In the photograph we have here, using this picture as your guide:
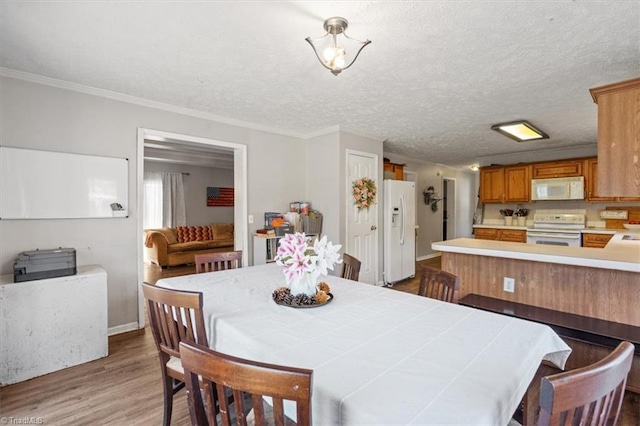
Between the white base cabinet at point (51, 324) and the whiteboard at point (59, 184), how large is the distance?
0.56 meters

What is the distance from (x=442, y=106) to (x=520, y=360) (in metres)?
2.91

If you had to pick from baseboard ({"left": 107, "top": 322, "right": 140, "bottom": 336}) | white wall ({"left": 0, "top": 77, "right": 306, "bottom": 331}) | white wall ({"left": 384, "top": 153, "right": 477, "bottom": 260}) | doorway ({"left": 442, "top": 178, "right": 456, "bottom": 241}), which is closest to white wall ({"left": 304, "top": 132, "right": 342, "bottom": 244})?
white wall ({"left": 0, "top": 77, "right": 306, "bottom": 331})

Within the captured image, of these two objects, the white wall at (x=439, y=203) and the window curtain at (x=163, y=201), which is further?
the window curtain at (x=163, y=201)

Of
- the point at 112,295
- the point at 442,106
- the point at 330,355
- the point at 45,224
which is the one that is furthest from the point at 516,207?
the point at 45,224

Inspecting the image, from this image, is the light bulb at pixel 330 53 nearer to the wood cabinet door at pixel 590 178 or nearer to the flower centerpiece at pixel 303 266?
the flower centerpiece at pixel 303 266

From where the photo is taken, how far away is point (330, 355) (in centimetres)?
108

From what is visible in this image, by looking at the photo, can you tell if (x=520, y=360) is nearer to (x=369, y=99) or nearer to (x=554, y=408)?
(x=554, y=408)

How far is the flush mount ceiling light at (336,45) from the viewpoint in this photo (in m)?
1.73

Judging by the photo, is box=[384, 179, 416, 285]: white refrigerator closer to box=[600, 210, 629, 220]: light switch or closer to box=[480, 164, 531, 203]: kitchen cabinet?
box=[480, 164, 531, 203]: kitchen cabinet

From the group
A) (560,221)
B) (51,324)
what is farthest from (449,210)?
(51,324)

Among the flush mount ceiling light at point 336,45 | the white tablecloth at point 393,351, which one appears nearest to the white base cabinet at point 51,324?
the white tablecloth at point 393,351

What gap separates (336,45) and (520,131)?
142 inches

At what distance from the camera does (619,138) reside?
210 cm

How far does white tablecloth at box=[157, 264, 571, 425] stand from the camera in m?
0.82
